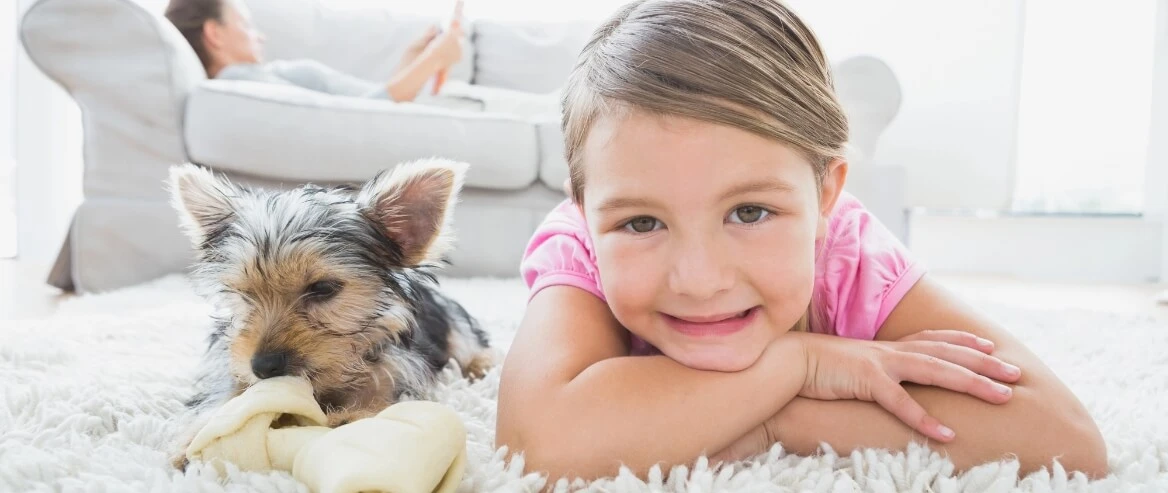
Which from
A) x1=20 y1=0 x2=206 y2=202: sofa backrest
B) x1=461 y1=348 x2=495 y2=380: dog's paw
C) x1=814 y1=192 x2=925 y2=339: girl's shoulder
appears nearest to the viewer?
x1=814 y1=192 x2=925 y2=339: girl's shoulder

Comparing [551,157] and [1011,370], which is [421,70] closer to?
[551,157]

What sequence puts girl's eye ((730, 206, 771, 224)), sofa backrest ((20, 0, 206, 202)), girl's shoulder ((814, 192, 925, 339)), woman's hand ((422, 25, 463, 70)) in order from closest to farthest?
girl's eye ((730, 206, 771, 224)) < girl's shoulder ((814, 192, 925, 339)) < sofa backrest ((20, 0, 206, 202)) < woman's hand ((422, 25, 463, 70))

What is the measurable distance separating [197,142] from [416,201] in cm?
224

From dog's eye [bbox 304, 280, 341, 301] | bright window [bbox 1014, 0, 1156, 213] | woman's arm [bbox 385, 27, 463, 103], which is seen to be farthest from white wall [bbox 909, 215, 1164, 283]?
dog's eye [bbox 304, 280, 341, 301]

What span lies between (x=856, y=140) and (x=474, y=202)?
2.08 m

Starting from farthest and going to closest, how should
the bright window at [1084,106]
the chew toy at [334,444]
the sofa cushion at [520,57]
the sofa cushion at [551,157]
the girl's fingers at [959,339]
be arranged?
the bright window at [1084,106] < the sofa cushion at [520,57] < the sofa cushion at [551,157] < the girl's fingers at [959,339] < the chew toy at [334,444]

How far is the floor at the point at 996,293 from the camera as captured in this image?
2926 mm

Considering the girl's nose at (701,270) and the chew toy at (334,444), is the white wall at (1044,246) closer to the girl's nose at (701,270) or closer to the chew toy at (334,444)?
the girl's nose at (701,270)

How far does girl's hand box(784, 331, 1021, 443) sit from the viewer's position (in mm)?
1071

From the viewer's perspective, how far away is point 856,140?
13.8ft

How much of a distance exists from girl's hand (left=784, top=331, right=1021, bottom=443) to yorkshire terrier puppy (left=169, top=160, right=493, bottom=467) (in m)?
0.67

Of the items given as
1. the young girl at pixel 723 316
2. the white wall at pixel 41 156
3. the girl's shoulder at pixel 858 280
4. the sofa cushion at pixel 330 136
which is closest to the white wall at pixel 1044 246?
the sofa cushion at pixel 330 136

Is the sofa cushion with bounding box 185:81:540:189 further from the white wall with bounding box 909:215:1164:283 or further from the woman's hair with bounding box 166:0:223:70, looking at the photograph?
the white wall with bounding box 909:215:1164:283

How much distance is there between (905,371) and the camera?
3.65ft
